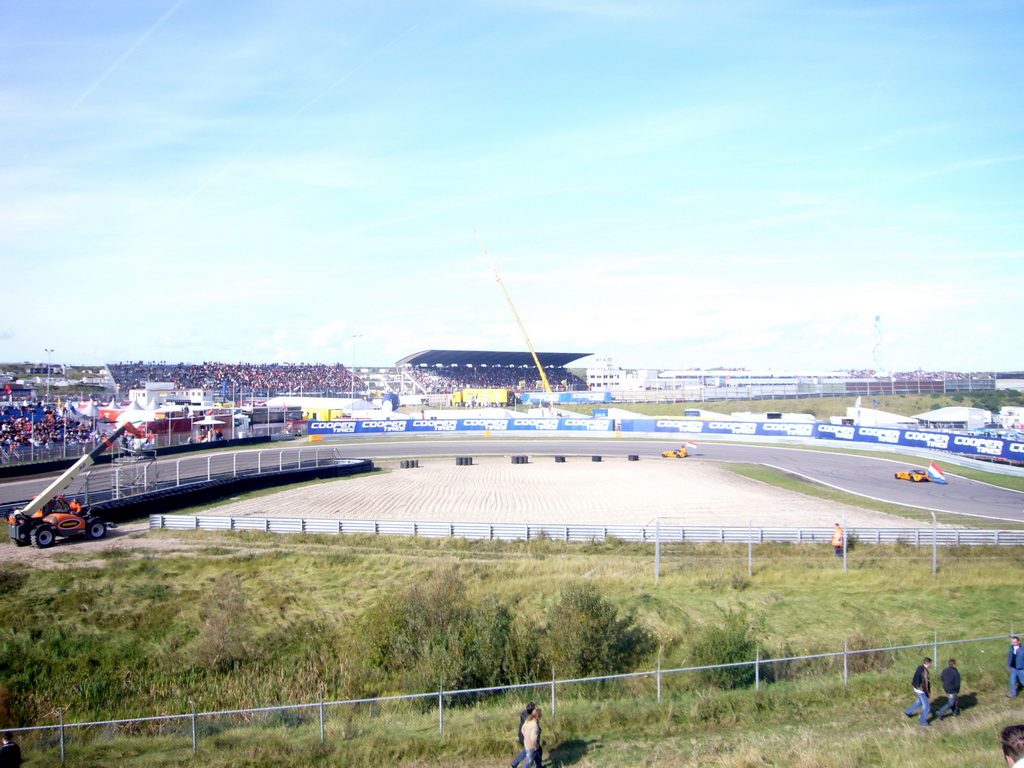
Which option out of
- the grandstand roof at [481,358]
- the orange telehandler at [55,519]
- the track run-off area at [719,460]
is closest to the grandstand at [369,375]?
the grandstand roof at [481,358]

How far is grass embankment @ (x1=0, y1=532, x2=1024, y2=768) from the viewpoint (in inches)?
446

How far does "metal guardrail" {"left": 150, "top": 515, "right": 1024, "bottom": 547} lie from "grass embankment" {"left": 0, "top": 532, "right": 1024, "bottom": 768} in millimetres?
797

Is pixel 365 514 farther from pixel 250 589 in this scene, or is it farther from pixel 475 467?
pixel 475 467

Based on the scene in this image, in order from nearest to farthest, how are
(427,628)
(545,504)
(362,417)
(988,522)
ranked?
(427,628), (988,522), (545,504), (362,417)

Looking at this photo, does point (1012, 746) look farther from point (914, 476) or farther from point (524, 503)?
point (914, 476)

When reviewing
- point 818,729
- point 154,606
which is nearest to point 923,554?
point 818,729

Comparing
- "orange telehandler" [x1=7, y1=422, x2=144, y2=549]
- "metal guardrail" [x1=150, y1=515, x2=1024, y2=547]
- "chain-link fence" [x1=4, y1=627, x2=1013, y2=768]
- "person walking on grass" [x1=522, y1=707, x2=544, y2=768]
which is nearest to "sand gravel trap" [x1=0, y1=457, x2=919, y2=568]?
"orange telehandler" [x1=7, y1=422, x2=144, y2=549]

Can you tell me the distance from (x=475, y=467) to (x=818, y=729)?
36.2 metres

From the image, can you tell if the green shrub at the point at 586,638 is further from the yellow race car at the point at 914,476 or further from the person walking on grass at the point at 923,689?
the yellow race car at the point at 914,476

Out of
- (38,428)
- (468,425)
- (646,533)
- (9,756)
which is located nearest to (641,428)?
(468,425)

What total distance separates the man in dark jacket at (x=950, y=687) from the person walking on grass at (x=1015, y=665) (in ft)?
5.51

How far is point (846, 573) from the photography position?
21.5 metres

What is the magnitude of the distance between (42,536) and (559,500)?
2154cm

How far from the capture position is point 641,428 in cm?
6888
